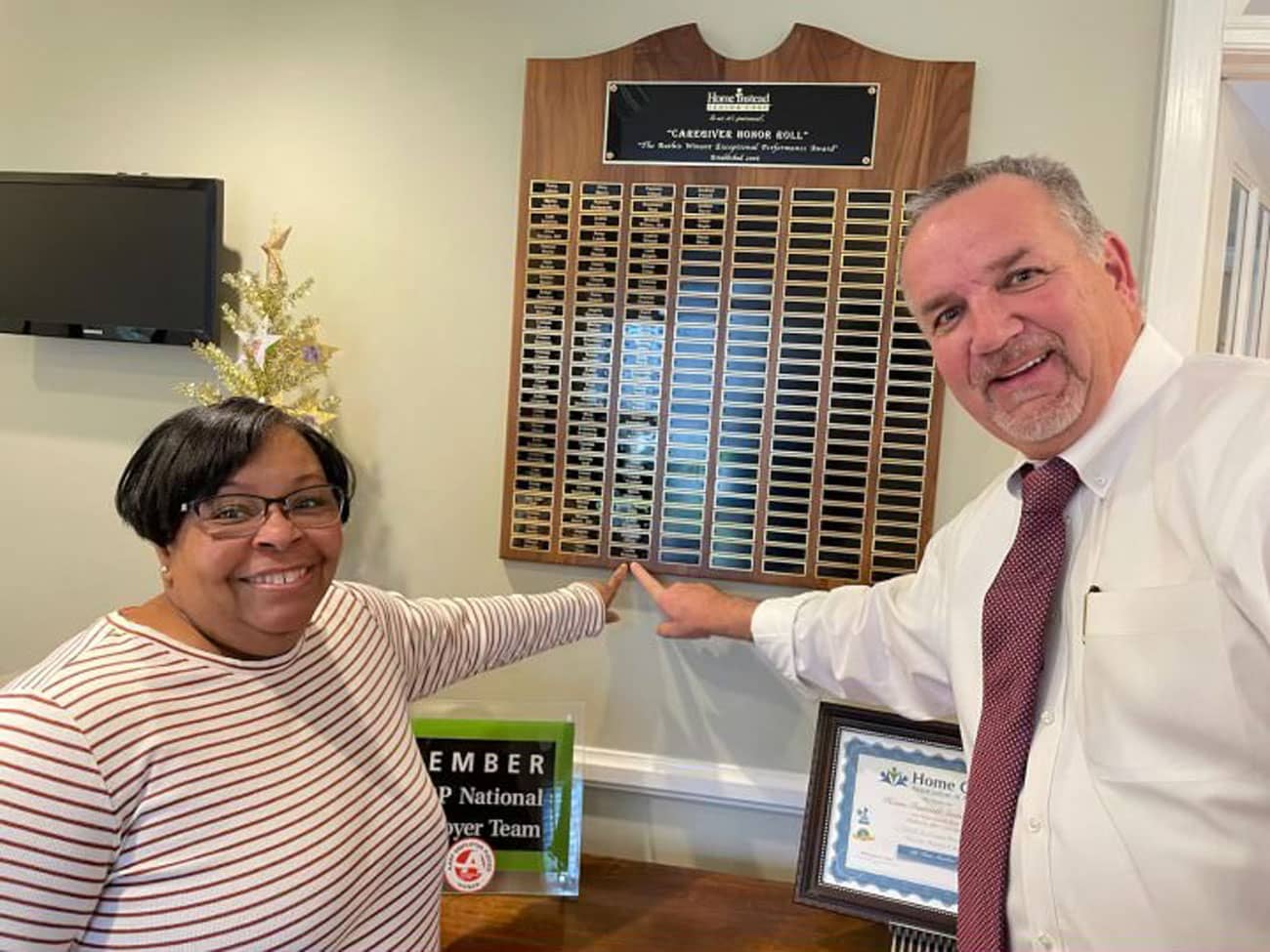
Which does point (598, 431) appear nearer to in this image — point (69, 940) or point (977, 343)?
point (977, 343)

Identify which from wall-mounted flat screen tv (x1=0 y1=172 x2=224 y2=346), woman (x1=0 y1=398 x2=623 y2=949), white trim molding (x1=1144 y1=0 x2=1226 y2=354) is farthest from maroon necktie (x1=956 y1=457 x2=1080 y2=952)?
wall-mounted flat screen tv (x1=0 y1=172 x2=224 y2=346)

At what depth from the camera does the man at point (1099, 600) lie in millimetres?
979

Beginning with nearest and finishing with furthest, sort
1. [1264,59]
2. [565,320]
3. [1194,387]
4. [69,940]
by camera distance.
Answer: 1. [69,940]
2. [1194,387]
3. [1264,59]
4. [565,320]

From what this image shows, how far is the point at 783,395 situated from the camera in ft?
5.46

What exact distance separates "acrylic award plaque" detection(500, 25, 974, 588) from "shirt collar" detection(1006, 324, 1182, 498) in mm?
503

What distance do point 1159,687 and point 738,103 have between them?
3.73ft

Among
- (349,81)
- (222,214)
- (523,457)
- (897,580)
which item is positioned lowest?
(897,580)

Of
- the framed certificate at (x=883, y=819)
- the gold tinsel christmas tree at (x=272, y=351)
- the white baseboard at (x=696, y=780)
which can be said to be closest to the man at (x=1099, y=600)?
the framed certificate at (x=883, y=819)

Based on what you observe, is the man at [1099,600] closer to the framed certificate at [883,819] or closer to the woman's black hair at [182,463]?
the framed certificate at [883,819]

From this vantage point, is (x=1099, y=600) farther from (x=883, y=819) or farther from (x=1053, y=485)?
(x=883, y=819)

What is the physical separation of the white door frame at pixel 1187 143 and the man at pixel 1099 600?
0.42 metres

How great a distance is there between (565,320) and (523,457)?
0.86 ft

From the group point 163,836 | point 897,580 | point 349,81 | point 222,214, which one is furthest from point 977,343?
point 222,214

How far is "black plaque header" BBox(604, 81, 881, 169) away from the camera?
63.5 inches
